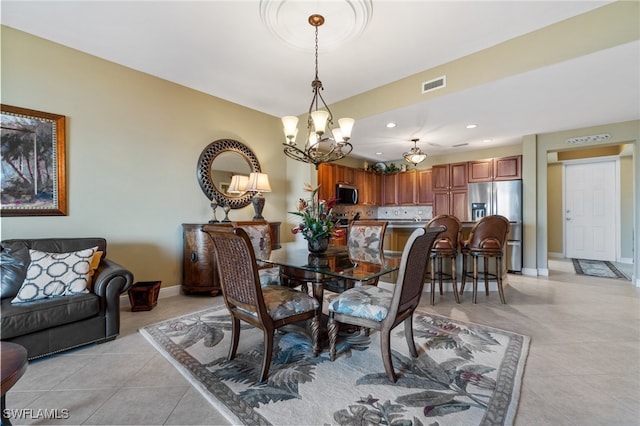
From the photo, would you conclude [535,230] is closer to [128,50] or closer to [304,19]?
[304,19]

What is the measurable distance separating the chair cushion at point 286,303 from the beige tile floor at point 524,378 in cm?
61

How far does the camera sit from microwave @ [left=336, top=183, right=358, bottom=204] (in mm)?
5664

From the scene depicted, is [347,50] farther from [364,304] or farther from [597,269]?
[597,269]

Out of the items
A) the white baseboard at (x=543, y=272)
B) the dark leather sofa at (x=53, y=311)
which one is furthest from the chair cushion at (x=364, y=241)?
the white baseboard at (x=543, y=272)

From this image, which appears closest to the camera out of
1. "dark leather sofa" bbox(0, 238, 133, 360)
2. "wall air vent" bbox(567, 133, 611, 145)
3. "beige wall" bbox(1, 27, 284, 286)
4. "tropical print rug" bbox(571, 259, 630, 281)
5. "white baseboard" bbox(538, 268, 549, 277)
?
"dark leather sofa" bbox(0, 238, 133, 360)

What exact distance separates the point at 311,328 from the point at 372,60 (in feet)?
9.36

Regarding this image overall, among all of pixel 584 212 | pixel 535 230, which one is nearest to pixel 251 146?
pixel 535 230

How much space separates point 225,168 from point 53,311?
102 inches

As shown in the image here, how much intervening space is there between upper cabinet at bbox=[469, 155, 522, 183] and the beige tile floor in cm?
291

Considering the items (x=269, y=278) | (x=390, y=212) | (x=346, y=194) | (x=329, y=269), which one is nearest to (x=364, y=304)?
(x=329, y=269)

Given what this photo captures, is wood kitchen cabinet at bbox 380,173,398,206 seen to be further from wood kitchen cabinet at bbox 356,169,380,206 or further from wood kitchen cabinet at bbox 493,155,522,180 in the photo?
wood kitchen cabinet at bbox 493,155,522,180

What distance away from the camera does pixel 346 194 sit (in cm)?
593

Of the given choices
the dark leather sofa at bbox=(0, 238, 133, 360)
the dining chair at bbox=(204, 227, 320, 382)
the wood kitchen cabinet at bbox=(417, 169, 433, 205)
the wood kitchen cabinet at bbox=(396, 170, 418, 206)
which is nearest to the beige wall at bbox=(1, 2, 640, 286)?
the dark leather sofa at bbox=(0, 238, 133, 360)

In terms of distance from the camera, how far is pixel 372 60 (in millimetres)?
3043
